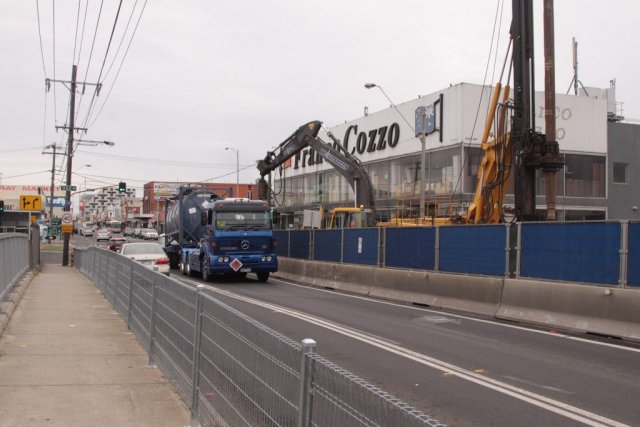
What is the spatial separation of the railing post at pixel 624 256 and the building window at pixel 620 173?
104 feet

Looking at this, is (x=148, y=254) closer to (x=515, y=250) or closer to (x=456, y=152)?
(x=515, y=250)

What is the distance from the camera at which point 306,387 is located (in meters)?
3.19

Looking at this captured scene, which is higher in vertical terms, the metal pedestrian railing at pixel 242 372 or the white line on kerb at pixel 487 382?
the metal pedestrian railing at pixel 242 372

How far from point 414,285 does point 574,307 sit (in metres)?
5.85

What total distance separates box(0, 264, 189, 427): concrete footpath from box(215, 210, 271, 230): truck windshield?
10880 mm

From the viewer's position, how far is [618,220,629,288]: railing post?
37.6 feet

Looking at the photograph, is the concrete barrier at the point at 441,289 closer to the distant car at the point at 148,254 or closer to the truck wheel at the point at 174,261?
the distant car at the point at 148,254

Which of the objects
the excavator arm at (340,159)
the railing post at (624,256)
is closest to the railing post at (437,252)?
the railing post at (624,256)

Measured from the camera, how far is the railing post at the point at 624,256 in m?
11.4

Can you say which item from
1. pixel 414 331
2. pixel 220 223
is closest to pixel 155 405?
pixel 414 331

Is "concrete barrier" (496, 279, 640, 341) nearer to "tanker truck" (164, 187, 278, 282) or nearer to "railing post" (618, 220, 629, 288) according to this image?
"railing post" (618, 220, 629, 288)

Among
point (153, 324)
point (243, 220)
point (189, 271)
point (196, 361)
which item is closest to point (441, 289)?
point (153, 324)

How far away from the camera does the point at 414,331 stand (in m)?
11.6

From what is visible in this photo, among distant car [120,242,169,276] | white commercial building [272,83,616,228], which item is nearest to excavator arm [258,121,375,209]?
white commercial building [272,83,616,228]
